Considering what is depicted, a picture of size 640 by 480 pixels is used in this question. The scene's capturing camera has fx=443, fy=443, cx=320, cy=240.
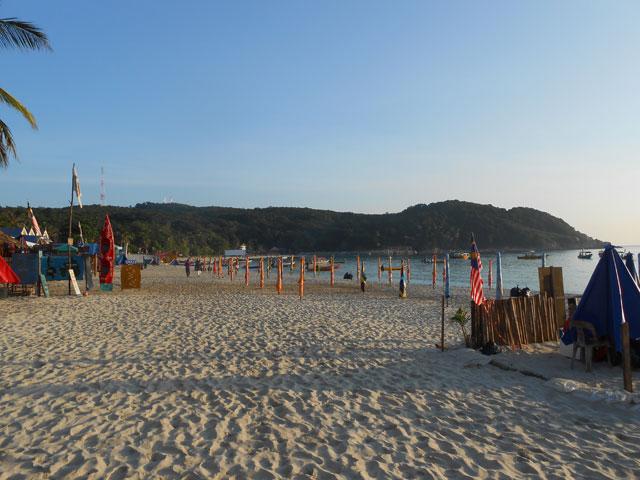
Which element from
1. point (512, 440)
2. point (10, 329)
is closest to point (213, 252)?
point (10, 329)

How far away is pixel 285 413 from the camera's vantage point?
504 cm

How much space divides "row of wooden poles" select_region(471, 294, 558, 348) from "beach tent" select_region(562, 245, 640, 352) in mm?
1331

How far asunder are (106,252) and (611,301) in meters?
16.5

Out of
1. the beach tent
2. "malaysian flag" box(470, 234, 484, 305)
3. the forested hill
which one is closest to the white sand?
"malaysian flag" box(470, 234, 484, 305)

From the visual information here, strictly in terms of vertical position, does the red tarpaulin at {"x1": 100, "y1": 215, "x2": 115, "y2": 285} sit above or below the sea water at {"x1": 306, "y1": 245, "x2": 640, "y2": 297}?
above

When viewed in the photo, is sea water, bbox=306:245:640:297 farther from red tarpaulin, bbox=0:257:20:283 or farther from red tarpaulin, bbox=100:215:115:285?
red tarpaulin, bbox=100:215:115:285

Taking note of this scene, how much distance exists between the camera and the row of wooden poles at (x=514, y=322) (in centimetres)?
823

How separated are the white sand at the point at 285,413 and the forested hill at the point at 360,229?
317ft

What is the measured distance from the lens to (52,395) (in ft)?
18.1

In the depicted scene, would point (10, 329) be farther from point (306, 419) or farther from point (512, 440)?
point (512, 440)

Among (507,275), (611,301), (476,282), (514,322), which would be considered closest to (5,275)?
(476,282)

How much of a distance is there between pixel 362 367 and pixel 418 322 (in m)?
5.33

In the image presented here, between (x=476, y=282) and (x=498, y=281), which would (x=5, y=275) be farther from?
(x=498, y=281)

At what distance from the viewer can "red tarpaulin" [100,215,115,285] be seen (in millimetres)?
16883
